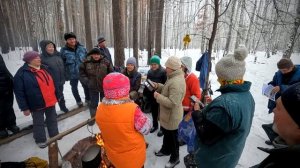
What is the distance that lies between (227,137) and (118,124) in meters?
1.19

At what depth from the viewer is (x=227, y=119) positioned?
177cm

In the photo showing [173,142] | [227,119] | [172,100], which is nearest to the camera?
[227,119]

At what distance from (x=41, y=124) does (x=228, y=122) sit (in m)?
3.72

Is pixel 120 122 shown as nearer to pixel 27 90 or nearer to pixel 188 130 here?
pixel 188 130

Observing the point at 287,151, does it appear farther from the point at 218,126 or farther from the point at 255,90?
the point at 255,90

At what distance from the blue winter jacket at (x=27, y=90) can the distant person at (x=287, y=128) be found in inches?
153

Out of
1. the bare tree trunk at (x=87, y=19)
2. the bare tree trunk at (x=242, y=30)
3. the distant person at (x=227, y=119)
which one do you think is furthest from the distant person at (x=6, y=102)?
the bare tree trunk at (x=87, y=19)

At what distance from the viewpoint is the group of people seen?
1.13 meters

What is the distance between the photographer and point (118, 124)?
84.0 inches

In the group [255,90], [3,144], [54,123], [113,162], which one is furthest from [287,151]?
[255,90]

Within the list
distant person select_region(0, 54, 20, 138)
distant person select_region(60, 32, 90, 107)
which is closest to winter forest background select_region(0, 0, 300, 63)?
distant person select_region(60, 32, 90, 107)

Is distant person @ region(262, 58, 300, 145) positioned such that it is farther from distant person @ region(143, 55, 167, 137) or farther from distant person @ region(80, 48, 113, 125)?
distant person @ region(80, 48, 113, 125)

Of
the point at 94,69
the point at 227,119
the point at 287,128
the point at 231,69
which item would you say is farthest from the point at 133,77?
the point at 287,128

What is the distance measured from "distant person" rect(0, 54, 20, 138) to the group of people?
0.02 meters
